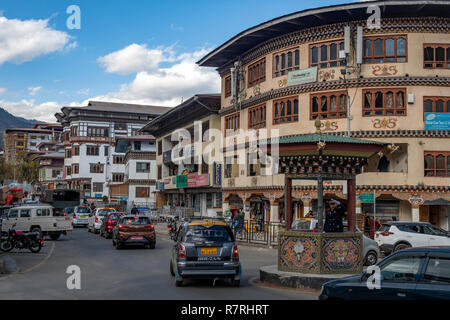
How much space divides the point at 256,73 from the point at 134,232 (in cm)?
1750

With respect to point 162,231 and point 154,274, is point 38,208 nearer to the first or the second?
point 162,231

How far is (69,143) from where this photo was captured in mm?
94562

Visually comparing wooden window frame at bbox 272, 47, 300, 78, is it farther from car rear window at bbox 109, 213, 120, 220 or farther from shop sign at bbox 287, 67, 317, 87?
car rear window at bbox 109, 213, 120, 220

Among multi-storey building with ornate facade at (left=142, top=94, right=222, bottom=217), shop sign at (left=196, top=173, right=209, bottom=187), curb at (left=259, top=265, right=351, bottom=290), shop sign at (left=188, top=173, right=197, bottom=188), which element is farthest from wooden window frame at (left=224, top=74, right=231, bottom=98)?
curb at (left=259, top=265, right=351, bottom=290)

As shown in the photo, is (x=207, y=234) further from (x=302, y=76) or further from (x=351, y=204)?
(x=302, y=76)

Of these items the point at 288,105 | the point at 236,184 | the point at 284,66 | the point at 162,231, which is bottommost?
the point at 162,231

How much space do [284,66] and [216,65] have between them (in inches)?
384

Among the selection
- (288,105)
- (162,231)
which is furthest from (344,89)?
(162,231)

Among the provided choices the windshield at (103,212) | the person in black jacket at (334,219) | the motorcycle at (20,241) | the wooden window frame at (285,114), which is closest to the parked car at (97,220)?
the windshield at (103,212)

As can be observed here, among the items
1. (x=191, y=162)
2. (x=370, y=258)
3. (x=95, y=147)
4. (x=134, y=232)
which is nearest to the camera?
(x=370, y=258)

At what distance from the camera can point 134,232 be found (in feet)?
78.0

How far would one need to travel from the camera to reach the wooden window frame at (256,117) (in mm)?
35906

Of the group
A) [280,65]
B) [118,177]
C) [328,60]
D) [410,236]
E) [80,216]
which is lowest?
[80,216]

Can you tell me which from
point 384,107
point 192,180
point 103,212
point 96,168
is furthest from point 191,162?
point 96,168
